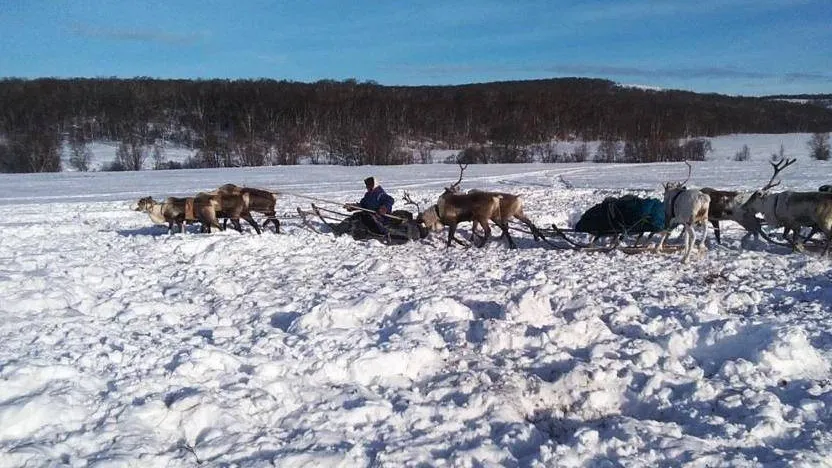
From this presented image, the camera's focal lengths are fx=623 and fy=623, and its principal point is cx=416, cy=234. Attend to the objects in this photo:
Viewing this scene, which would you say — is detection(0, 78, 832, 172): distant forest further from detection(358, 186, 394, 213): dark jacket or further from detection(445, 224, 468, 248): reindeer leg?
detection(445, 224, 468, 248): reindeer leg

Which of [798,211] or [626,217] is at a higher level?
[798,211]

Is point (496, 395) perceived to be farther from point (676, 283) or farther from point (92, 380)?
point (676, 283)

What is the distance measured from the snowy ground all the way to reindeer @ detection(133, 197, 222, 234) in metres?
2.54

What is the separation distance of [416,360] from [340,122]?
7895 cm

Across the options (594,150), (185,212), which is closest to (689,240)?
(185,212)

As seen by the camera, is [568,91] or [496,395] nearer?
[496,395]

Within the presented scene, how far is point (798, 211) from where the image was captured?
10180 mm

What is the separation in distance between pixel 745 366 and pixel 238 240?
8.23 metres

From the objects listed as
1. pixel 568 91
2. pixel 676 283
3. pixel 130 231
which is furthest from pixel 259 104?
pixel 676 283

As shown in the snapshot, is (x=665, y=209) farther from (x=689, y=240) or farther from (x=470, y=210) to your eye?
(x=470, y=210)

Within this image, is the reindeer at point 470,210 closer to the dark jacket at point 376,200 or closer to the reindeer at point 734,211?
the dark jacket at point 376,200

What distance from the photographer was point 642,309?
7.12 metres

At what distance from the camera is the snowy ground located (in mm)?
4234

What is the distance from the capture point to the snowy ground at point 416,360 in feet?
13.9
